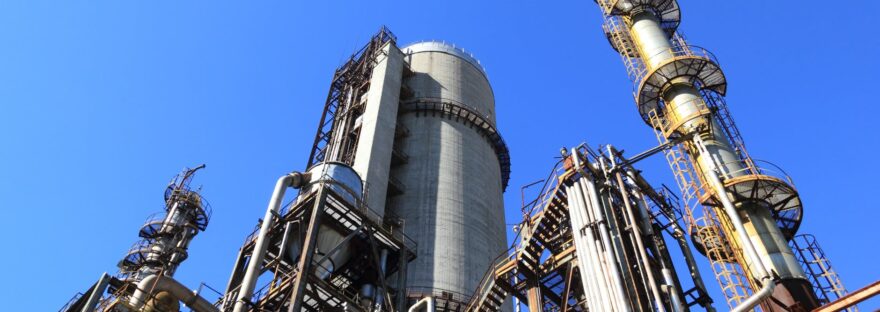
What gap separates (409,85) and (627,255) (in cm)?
2902

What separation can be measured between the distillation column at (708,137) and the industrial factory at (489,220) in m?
0.07

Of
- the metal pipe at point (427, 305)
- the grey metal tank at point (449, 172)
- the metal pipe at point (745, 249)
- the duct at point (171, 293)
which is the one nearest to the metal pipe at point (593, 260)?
the metal pipe at point (745, 249)

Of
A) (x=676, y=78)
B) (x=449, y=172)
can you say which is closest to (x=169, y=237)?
(x=449, y=172)

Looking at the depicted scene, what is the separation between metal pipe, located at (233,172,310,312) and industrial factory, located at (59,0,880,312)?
0.06 meters

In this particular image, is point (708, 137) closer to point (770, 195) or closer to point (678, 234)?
point (770, 195)

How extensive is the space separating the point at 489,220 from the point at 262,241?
16.4 metres

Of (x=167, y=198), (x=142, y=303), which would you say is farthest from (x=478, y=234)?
(x=167, y=198)

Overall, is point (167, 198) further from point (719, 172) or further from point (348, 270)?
point (719, 172)

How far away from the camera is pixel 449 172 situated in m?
39.8

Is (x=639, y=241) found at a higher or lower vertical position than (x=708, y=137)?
lower

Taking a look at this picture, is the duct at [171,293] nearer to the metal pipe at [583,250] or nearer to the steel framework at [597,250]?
the steel framework at [597,250]

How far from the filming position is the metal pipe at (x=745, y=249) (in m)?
16.7

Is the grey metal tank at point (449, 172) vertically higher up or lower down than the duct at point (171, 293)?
higher up

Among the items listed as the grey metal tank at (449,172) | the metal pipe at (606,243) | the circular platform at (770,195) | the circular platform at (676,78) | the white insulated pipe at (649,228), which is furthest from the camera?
the grey metal tank at (449,172)
